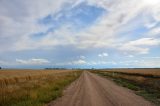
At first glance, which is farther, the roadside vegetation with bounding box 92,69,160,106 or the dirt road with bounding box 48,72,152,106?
the roadside vegetation with bounding box 92,69,160,106

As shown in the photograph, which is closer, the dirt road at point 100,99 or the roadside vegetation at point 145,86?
the dirt road at point 100,99

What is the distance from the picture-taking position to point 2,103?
1298 centimetres

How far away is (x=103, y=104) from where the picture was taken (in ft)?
42.4

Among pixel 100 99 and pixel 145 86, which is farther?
pixel 145 86

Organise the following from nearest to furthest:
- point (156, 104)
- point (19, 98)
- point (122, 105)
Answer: point (122, 105), point (156, 104), point (19, 98)

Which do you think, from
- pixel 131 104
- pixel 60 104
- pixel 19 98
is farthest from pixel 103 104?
pixel 19 98

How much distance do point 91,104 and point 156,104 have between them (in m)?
3.82

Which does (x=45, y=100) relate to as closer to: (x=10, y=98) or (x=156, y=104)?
(x=10, y=98)

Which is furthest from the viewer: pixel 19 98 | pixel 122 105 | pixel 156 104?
pixel 19 98

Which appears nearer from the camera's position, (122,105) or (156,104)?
(122,105)

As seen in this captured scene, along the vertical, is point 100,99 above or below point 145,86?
below

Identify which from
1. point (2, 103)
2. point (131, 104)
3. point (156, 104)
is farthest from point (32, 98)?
point (156, 104)

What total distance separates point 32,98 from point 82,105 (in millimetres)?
3843

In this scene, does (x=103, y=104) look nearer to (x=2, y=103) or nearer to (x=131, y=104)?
(x=131, y=104)
